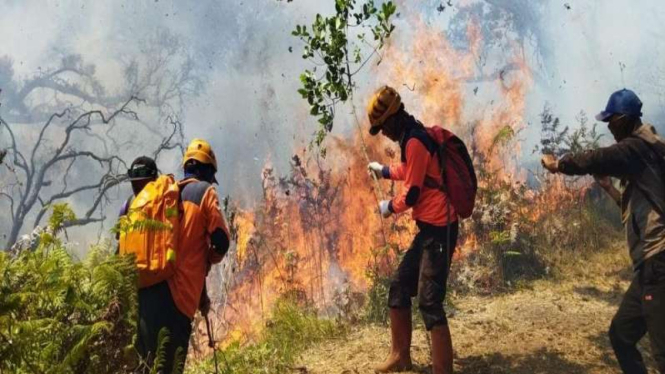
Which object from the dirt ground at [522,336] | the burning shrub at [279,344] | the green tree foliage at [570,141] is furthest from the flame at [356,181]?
the burning shrub at [279,344]

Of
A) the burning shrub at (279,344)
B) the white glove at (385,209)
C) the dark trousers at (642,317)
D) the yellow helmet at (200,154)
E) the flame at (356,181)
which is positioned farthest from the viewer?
the flame at (356,181)

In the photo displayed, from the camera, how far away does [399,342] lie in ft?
Result: 11.5

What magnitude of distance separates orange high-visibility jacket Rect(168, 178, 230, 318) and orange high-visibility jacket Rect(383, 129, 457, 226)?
1.14 metres

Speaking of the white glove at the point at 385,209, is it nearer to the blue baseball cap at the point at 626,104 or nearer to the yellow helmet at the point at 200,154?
the yellow helmet at the point at 200,154

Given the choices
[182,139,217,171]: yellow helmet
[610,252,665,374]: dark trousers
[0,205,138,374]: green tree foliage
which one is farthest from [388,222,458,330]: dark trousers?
[0,205,138,374]: green tree foliage

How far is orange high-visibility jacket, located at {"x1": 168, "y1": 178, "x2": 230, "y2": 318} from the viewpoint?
2750 mm

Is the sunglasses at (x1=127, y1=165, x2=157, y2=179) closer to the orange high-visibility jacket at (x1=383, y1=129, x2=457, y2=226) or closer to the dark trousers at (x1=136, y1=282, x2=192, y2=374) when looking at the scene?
the dark trousers at (x1=136, y1=282, x2=192, y2=374)

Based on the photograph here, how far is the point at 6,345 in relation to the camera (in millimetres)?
1973

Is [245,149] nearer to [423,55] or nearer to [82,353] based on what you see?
[423,55]

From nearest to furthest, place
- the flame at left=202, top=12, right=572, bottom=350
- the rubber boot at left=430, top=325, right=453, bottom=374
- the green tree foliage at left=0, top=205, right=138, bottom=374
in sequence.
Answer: the green tree foliage at left=0, top=205, right=138, bottom=374 → the rubber boot at left=430, top=325, right=453, bottom=374 → the flame at left=202, top=12, right=572, bottom=350

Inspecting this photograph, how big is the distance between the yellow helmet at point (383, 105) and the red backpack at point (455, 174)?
0.27m

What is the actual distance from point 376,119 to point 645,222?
1.65 m

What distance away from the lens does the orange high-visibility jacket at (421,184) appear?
3.15 m

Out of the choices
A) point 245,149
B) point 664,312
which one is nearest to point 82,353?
point 664,312
